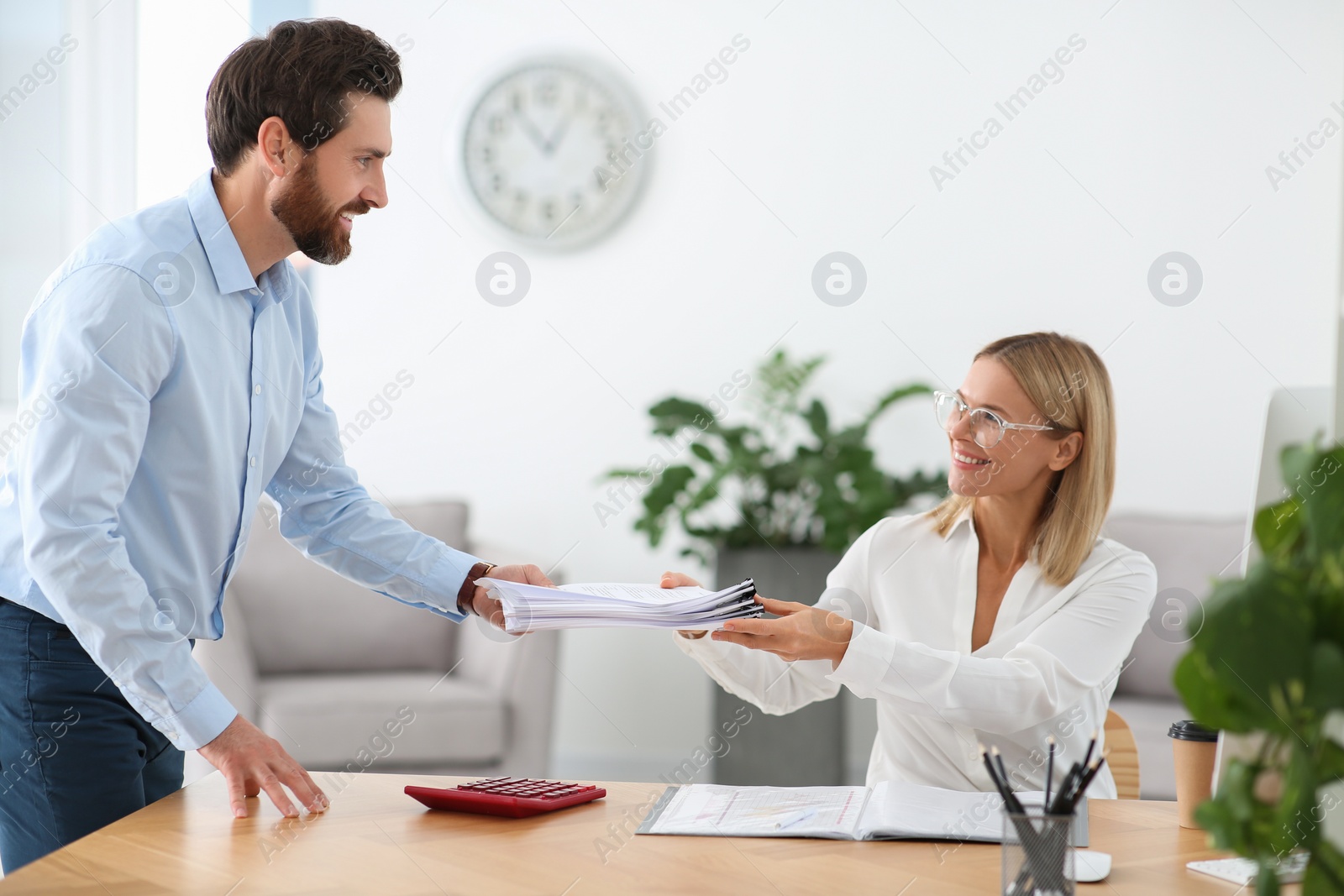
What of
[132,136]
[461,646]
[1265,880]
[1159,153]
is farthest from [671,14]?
[1265,880]

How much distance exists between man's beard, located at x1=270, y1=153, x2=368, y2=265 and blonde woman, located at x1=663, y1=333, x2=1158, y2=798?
682mm

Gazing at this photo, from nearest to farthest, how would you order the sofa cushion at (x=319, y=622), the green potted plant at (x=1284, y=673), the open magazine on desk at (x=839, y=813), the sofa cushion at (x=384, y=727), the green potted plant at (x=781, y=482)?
the green potted plant at (x=1284, y=673) < the open magazine on desk at (x=839, y=813) < the sofa cushion at (x=384, y=727) < the green potted plant at (x=781, y=482) < the sofa cushion at (x=319, y=622)

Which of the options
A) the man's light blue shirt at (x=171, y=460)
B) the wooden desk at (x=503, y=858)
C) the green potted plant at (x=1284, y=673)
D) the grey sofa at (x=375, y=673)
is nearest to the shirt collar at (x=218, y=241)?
the man's light blue shirt at (x=171, y=460)

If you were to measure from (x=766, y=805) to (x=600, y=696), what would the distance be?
2.87 m

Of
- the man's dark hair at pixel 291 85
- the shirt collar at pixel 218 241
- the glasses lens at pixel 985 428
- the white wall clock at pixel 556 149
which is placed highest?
the white wall clock at pixel 556 149

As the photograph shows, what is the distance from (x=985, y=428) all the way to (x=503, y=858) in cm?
105

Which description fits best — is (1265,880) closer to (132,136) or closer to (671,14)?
(671,14)

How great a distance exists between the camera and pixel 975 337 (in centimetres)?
391

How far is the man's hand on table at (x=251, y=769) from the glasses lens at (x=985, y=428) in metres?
1.12

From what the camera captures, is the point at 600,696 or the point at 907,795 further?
the point at 600,696

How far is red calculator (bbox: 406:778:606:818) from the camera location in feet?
4.22

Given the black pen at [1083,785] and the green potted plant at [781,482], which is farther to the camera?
the green potted plant at [781,482]

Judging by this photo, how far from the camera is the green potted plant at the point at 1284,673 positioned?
1.79 feet

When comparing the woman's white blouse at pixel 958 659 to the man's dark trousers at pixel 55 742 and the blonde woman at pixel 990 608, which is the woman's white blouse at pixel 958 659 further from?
the man's dark trousers at pixel 55 742
